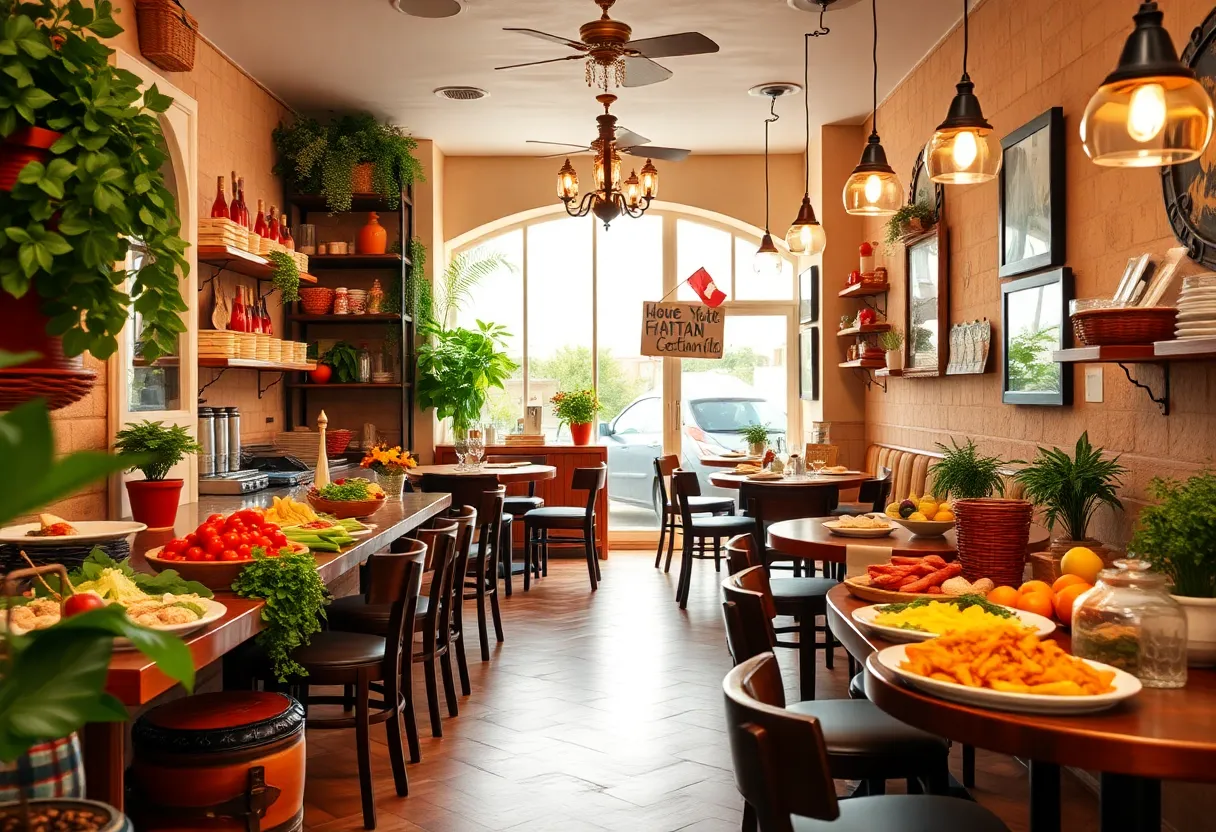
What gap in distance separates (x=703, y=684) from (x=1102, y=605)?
337 centimetres

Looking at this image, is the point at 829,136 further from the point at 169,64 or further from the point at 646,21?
the point at 169,64

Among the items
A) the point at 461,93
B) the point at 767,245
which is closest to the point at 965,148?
the point at 767,245

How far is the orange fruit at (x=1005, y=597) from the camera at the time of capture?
2.42 metres

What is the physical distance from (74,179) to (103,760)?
114 cm

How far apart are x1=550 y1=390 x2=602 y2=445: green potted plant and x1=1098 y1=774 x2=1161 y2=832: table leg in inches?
292

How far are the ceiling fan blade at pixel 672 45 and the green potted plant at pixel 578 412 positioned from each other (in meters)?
4.64

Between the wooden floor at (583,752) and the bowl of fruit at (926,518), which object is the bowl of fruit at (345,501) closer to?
the wooden floor at (583,752)

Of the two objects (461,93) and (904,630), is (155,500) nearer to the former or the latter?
(904,630)

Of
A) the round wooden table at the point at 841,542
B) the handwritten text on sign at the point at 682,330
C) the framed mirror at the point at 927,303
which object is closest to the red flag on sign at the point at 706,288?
the handwritten text on sign at the point at 682,330

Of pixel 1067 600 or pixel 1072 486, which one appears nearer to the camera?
pixel 1067 600

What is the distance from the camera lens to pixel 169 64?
5031mm

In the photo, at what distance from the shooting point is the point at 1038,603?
2.36 m

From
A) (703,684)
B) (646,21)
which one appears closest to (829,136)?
(646,21)

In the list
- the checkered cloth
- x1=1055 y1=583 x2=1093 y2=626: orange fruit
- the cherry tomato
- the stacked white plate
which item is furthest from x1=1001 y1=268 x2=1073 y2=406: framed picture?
the checkered cloth
